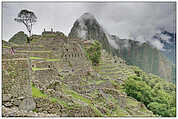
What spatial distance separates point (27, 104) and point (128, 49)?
3236 inches

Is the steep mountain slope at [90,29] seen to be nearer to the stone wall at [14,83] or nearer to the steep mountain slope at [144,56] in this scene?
the steep mountain slope at [144,56]

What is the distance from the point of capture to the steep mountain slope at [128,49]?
2472 inches

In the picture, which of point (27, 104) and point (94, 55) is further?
point (94, 55)

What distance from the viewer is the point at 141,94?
518 inches

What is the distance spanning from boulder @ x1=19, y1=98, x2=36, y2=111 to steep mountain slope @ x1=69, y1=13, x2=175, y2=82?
52201mm

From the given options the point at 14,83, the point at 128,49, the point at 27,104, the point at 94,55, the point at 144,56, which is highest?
the point at 128,49

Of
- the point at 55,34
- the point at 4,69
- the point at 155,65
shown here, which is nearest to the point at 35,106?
the point at 4,69

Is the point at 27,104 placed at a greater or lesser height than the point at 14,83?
lesser

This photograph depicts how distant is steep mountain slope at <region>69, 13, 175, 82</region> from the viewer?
206ft

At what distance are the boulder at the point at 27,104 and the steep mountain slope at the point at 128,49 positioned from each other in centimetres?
5220

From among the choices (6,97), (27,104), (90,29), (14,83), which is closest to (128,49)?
(90,29)

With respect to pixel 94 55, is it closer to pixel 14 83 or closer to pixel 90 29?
pixel 14 83

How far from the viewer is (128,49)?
83.2 meters

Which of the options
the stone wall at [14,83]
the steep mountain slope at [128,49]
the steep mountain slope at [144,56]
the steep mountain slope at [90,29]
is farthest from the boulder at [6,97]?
the steep mountain slope at [144,56]
